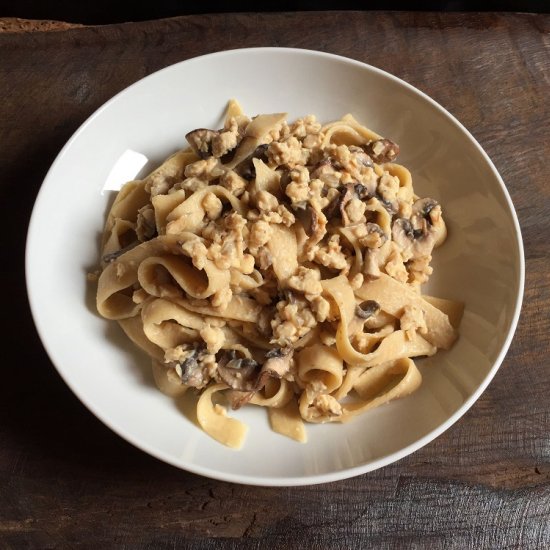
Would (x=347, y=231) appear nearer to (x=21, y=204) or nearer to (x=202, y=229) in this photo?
→ (x=202, y=229)

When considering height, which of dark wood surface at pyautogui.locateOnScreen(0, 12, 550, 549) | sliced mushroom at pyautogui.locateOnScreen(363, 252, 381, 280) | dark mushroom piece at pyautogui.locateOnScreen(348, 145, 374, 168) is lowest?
dark wood surface at pyautogui.locateOnScreen(0, 12, 550, 549)

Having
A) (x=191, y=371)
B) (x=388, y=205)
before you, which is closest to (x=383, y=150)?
(x=388, y=205)

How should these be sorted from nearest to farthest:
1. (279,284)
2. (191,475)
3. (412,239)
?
(279,284), (191,475), (412,239)

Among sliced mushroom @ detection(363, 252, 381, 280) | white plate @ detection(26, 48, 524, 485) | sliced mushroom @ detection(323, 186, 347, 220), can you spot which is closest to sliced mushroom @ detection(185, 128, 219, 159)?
white plate @ detection(26, 48, 524, 485)

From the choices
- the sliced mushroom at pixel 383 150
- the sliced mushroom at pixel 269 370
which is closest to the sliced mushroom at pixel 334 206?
the sliced mushroom at pixel 383 150

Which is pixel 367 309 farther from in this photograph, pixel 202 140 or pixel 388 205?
pixel 202 140

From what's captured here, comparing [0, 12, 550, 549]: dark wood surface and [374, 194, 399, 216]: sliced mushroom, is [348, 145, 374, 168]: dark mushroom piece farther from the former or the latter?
[0, 12, 550, 549]: dark wood surface

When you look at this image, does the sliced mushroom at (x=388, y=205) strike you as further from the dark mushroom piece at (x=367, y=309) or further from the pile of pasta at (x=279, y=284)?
the dark mushroom piece at (x=367, y=309)
